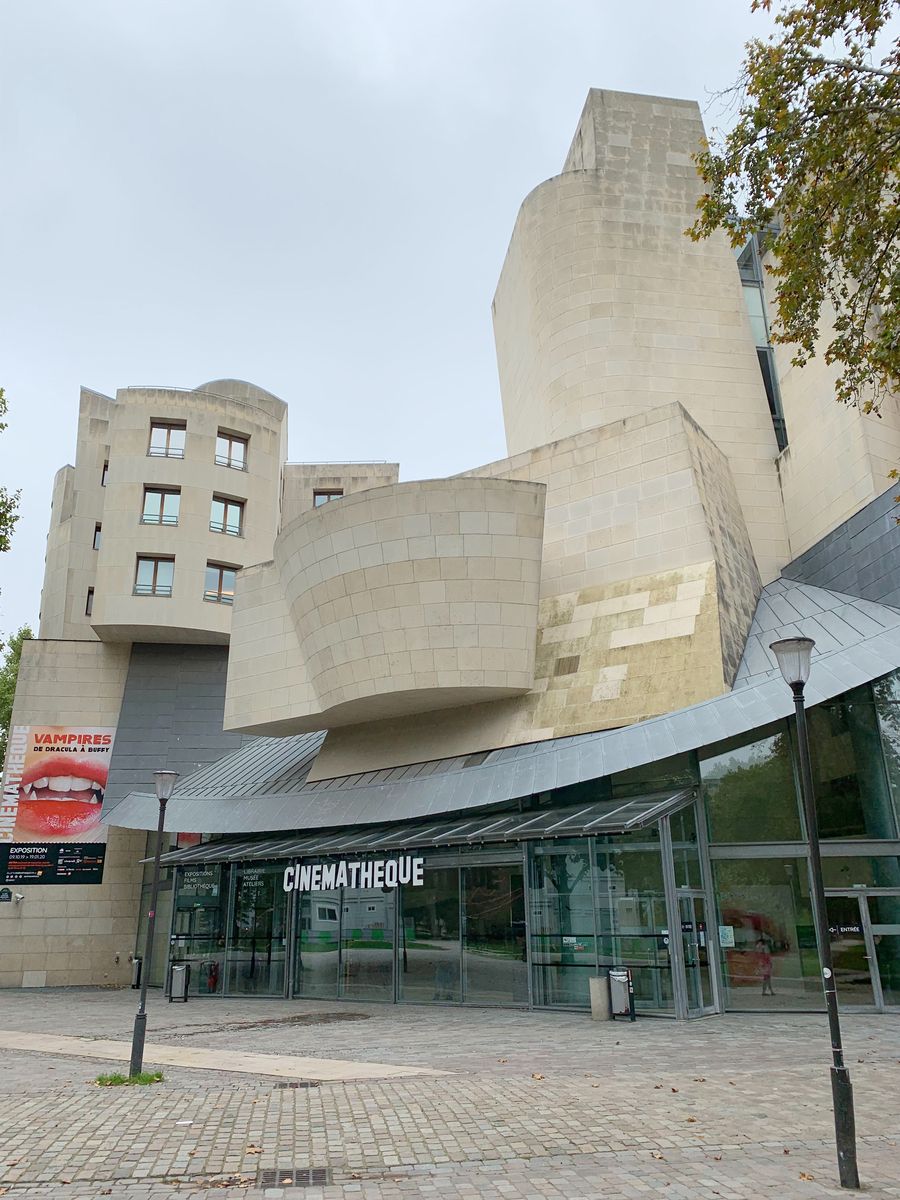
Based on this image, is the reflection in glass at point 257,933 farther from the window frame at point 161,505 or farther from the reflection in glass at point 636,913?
the window frame at point 161,505

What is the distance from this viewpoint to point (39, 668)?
36156 mm

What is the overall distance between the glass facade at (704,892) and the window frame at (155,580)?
1849 centimetres

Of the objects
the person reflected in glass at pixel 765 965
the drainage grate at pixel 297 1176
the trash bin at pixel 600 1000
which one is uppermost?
the person reflected in glass at pixel 765 965

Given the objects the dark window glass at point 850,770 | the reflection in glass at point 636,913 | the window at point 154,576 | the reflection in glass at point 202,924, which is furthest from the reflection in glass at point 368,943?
the window at point 154,576

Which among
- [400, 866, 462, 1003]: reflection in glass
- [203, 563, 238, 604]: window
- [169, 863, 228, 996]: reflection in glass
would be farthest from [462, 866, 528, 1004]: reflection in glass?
[203, 563, 238, 604]: window

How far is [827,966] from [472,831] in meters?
13.1

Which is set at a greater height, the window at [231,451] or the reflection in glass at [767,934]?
the window at [231,451]

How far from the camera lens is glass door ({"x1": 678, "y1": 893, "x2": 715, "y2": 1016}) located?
717 inches

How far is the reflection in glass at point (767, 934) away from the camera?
18.9m

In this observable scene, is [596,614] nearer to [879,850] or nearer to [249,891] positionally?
[879,850]

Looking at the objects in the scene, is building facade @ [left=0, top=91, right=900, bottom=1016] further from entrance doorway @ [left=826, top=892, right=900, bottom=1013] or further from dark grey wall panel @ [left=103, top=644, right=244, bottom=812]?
dark grey wall panel @ [left=103, top=644, right=244, bottom=812]

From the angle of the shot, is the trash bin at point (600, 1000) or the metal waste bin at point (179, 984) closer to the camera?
the trash bin at point (600, 1000)

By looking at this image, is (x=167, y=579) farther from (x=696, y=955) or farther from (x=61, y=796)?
(x=696, y=955)

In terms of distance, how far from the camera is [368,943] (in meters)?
23.6
